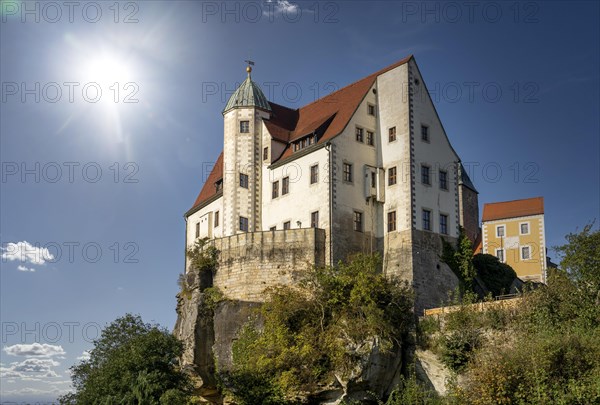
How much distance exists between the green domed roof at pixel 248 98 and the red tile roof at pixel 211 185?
18.2 ft

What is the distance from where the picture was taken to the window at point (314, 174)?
48.5 m

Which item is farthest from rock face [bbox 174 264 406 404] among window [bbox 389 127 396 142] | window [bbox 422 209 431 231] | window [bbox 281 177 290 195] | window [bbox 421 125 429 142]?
window [bbox 421 125 429 142]

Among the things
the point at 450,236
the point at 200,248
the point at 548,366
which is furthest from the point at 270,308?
the point at 548,366

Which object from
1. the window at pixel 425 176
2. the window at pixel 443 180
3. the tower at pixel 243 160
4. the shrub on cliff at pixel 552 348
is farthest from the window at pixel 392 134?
the shrub on cliff at pixel 552 348

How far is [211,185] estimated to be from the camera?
59.3 metres

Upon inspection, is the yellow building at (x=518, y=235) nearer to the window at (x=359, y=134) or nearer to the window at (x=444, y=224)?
the window at (x=444, y=224)

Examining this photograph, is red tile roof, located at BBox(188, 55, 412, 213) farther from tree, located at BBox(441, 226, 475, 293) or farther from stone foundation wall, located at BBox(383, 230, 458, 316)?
tree, located at BBox(441, 226, 475, 293)

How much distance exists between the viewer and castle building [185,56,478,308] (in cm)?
4688

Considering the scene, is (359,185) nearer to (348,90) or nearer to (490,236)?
(348,90)

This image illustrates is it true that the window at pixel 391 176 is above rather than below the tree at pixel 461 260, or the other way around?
above

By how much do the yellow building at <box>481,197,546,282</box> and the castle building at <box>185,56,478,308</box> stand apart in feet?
71.2

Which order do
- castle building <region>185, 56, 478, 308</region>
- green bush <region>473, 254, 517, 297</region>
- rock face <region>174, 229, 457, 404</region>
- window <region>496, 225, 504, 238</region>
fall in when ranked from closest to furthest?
1. rock face <region>174, 229, 457, 404</region>
2. castle building <region>185, 56, 478, 308</region>
3. green bush <region>473, 254, 517, 297</region>
4. window <region>496, 225, 504, 238</region>

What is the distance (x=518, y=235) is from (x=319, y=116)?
25.5 meters

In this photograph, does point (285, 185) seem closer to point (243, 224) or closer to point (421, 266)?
point (243, 224)
